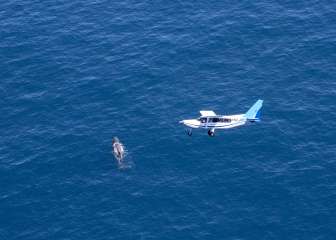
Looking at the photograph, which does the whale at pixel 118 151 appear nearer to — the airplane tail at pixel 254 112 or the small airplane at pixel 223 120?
the small airplane at pixel 223 120

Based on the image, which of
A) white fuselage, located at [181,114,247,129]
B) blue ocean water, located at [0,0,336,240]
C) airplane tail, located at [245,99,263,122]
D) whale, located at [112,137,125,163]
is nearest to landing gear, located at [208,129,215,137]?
white fuselage, located at [181,114,247,129]

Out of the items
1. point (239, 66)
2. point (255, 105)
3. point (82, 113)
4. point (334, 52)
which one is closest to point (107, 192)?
point (82, 113)

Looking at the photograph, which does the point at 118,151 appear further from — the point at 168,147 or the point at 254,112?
the point at 254,112

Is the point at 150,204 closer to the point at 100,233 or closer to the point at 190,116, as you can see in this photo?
the point at 100,233

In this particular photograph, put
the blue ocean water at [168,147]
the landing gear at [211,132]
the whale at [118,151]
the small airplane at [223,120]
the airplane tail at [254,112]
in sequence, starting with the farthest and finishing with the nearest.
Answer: the landing gear at [211,132] < the airplane tail at [254,112] < the small airplane at [223,120] < the whale at [118,151] < the blue ocean water at [168,147]

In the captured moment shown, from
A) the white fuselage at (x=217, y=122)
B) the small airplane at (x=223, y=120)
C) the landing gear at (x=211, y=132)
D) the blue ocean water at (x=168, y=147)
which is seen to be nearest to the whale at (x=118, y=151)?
the blue ocean water at (x=168, y=147)

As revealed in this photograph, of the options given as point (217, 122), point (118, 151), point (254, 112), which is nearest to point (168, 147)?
point (118, 151)

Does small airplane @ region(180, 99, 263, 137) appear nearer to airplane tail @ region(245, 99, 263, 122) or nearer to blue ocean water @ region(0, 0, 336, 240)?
airplane tail @ region(245, 99, 263, 122)
